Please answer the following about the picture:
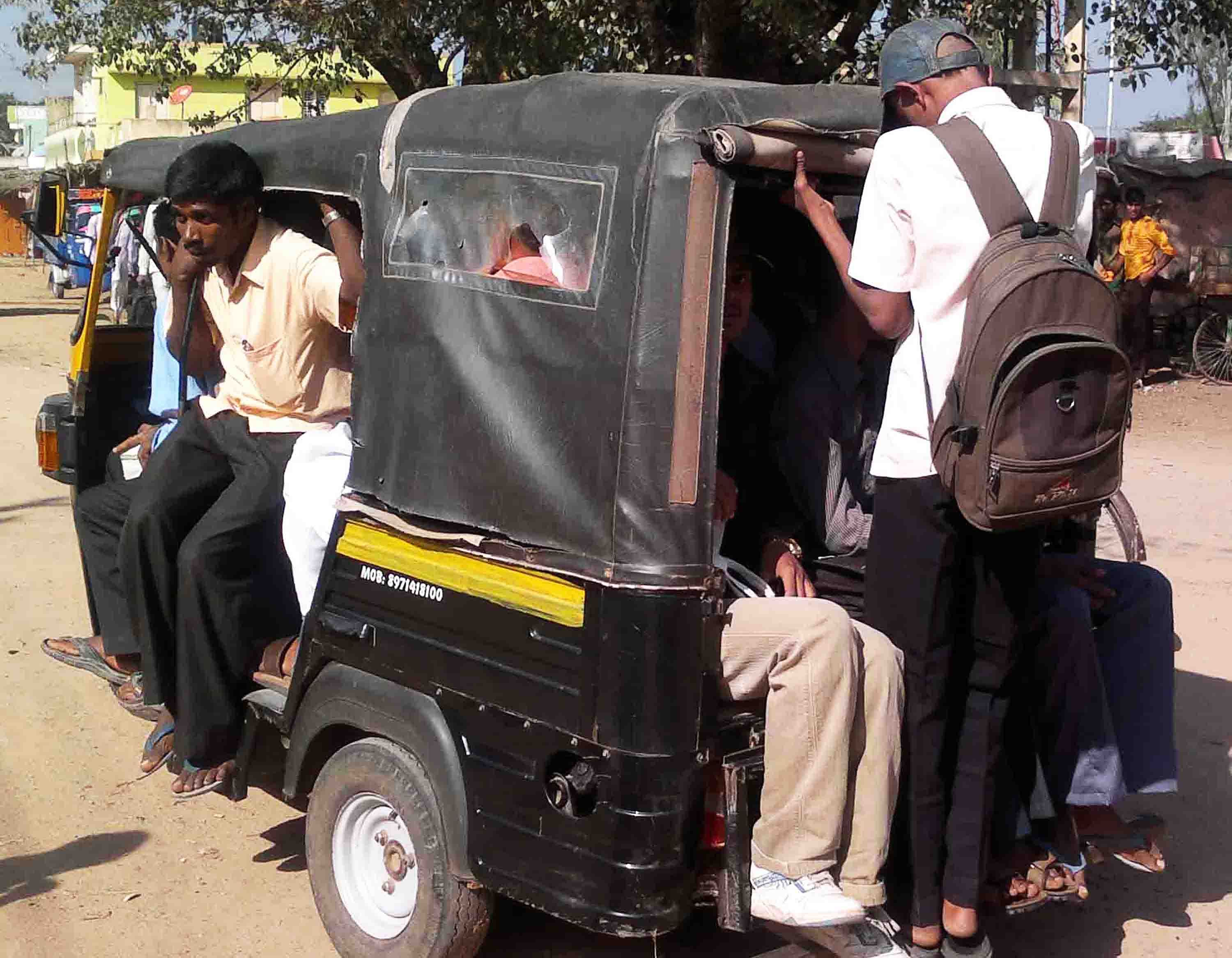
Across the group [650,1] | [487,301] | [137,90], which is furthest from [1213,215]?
[137,90]

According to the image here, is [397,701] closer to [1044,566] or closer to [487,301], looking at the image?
[487,301]

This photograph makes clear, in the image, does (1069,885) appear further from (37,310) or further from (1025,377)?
(37,310)

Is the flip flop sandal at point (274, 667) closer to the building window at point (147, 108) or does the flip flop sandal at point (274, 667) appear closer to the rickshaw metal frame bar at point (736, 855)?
the rickshaw metal frame bar at point (736, 855)

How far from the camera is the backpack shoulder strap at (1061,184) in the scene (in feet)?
10.5

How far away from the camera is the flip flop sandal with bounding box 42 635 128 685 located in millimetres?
5305

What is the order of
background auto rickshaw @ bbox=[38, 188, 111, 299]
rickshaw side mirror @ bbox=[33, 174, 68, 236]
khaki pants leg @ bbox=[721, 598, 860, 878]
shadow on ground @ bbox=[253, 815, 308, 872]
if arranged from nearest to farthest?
khaki pants leg @ bbox=[721, 598, 860, 878] → shadow on ground @ bbox=[253, 815, 308, 872] → rickshaw side mirror @ bbox=[33, 174, 68, 236] → background auto rickshaw @ bbox=[38, 188, 111, 299]

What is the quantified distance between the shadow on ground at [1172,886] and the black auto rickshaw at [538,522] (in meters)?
1.36

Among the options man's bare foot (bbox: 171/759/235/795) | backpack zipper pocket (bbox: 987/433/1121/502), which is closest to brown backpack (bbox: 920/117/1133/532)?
backpack zipper pocket (bbox: 987/433/1121/502)

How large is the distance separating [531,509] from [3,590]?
17.3ft

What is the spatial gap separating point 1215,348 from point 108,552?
528 inches

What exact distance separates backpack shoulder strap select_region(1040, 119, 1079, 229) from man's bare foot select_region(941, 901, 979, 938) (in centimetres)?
159

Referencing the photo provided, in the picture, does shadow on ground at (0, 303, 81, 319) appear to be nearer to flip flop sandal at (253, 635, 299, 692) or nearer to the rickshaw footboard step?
flip flop sandal at (253, 635, 299, 692)

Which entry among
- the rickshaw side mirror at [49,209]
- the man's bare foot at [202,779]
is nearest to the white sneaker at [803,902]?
the man's bare foot at [202,779]

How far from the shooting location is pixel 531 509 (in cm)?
321
